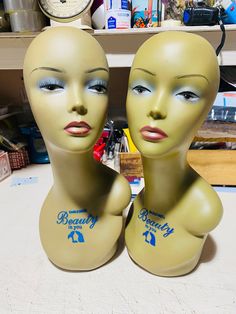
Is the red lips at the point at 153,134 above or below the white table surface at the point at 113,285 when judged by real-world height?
above

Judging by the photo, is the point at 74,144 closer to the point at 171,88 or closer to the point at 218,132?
the point at 171,88

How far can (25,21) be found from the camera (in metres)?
0.77

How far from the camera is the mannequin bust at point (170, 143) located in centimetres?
36

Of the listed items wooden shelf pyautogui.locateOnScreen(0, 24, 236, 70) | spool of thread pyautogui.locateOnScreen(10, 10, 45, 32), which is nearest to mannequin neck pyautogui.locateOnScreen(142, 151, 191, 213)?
wooden shelf pyautogui.locateOnScreen(0, 24, 236, 70)

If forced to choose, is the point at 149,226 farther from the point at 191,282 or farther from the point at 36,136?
the point at 36,136

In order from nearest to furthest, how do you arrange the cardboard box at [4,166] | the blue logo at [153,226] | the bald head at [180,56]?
the bald head at [180,56] < the blue logo at [153,226] < the cardboard box at [4,166]

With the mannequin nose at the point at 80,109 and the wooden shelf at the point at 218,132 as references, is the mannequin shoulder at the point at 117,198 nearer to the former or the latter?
the mannequin nose at the point at 80,109

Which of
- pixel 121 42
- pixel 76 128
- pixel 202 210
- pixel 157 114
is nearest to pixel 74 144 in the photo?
pixel 76 128

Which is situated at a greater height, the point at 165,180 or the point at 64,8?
the point at 64,8

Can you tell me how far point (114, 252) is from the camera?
1.68ft

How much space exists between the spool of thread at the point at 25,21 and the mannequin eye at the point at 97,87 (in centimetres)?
51

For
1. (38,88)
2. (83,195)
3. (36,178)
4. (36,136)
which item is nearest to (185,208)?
(83,195)

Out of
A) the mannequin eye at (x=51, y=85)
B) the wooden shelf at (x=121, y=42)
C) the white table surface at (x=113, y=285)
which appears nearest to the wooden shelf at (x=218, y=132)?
the wooden shelf at (x=121, y=42)

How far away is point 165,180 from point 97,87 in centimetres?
19
